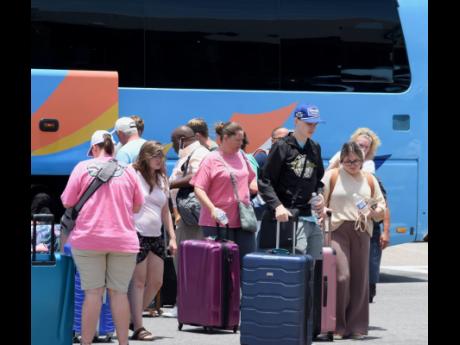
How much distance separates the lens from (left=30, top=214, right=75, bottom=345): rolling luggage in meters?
8.51

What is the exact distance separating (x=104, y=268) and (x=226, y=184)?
2191mm

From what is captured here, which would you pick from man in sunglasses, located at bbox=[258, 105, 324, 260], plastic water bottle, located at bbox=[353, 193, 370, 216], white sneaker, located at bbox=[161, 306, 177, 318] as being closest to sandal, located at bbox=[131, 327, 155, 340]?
man in sunglasses, located at bbox=[258, 105, 324, 260]

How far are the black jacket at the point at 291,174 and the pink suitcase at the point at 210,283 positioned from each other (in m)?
0.87

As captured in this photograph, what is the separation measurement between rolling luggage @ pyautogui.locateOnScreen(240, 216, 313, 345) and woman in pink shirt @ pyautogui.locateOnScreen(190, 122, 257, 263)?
62.6 inches

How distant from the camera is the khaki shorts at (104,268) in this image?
884 cm

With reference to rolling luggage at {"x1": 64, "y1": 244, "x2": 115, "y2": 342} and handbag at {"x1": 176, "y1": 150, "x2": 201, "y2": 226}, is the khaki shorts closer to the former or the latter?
rolling luggage at {"x1": 64, "y1": 244, "x2": 115, "y2": 342}

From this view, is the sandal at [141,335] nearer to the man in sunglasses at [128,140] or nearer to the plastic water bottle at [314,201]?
the plastic water bottle at [314,201]

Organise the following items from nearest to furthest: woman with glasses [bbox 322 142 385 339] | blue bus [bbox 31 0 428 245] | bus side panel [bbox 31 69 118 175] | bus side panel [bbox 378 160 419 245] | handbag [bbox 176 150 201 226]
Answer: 1. woman with glasses [bbox 322 142 385 339]
2. handbag [bbox 176 150 201 226]
3. bus side panel [bbox 31 69 118 175]
4. blue bus [bbox 31 0 428 245]
5. bus side panel [bbox 378 160 419 245]

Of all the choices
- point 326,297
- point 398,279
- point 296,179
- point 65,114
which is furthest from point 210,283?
point 398,279

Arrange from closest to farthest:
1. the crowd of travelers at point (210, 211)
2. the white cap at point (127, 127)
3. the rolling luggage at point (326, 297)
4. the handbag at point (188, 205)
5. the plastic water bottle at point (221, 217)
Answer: the crowd of travelers at point (210, 211), the rolling luggage at point (326, 297), the plastic water bottle at point (221, 217), the handbag at point (188, 205), the white cap at point (127, 127)

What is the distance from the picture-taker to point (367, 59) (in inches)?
639

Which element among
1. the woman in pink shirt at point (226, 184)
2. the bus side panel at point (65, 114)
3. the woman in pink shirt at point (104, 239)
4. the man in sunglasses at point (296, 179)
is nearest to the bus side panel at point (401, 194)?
the bus side panel at point (65, 114)
